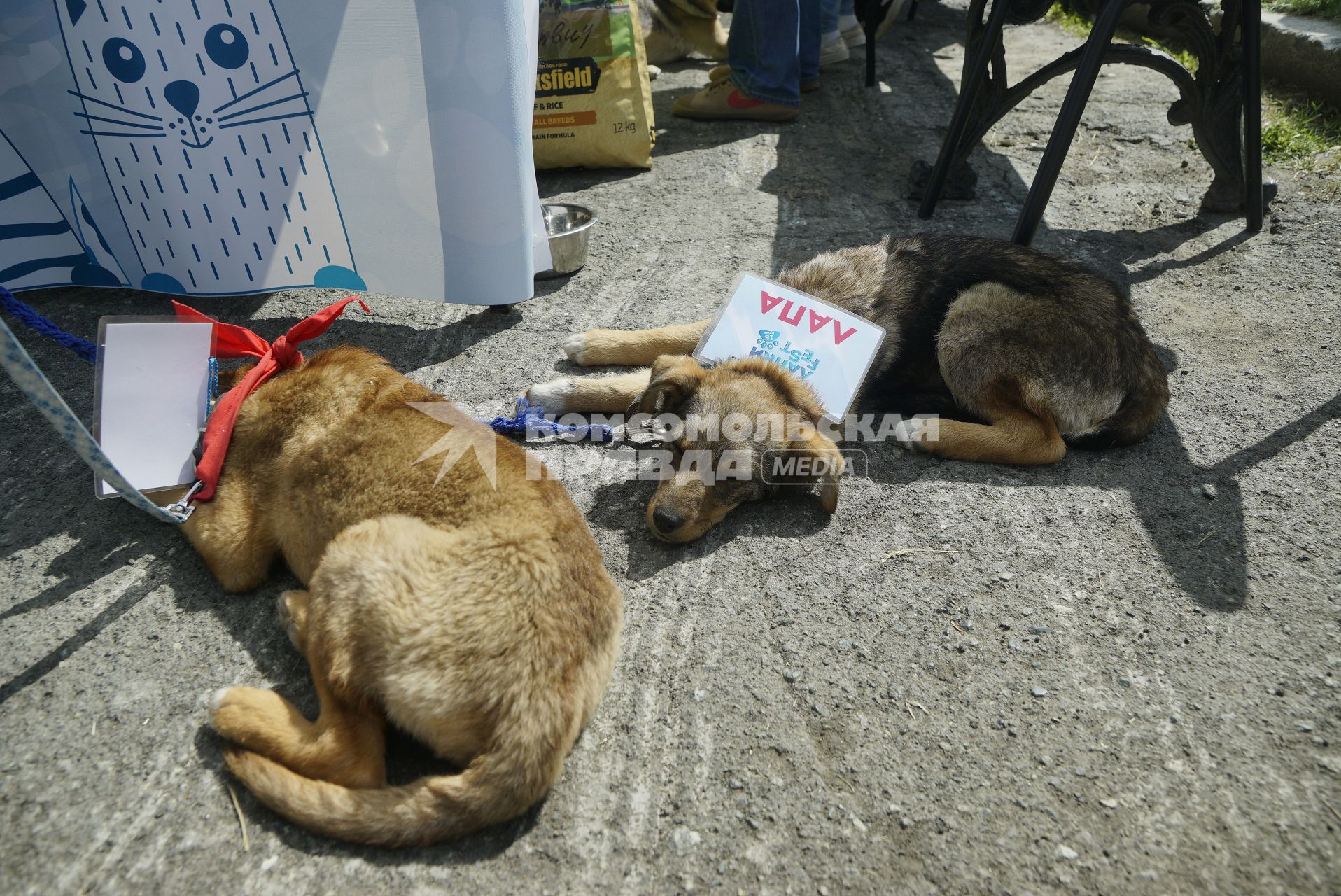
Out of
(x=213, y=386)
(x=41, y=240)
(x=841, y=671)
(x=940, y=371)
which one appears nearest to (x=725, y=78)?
(x=940, y=371)

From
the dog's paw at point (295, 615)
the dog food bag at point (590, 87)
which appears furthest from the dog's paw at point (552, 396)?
the dog food bag at point (590, 87)

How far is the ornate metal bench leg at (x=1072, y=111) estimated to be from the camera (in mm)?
4555

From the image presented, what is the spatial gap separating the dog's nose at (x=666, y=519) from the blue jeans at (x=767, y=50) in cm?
541

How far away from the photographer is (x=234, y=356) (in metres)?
3.18

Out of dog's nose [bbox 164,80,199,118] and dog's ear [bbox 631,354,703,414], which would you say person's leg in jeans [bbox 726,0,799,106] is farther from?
dog's nose [bbox 164,80,199,118]

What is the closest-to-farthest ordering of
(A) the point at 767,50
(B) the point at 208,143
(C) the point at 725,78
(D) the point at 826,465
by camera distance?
(D) the point at 826,465, (B) the point at 208,143, (A) the point at 767,50, (C) the point at 725,78

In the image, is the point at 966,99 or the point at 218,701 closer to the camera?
the point at 218,701

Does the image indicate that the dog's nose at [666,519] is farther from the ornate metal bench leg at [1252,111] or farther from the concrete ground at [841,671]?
the ornate metal bench leg at [1252,111]

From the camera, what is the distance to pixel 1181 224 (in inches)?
226

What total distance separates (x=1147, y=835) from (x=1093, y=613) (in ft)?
3.01

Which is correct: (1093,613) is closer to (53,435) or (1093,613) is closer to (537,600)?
(537,600)

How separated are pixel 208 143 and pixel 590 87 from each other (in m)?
3.01

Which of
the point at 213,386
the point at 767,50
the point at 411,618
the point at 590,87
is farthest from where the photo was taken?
the point at 767,50

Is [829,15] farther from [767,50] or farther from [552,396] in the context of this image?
[552,396]
